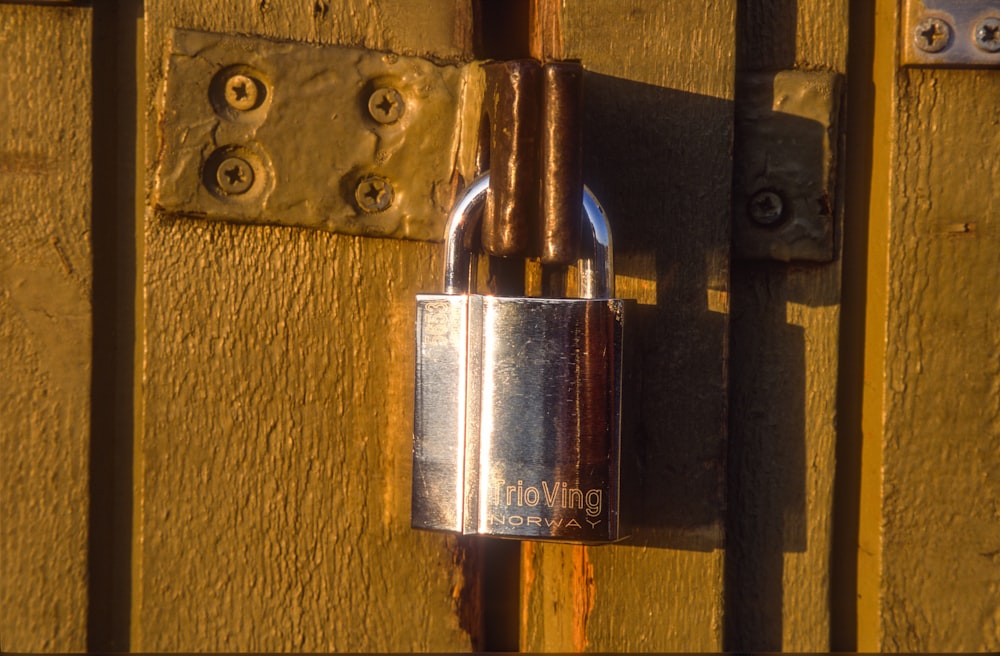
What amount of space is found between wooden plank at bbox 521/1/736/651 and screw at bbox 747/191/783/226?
26mm

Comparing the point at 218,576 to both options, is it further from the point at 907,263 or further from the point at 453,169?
the point at 907,263

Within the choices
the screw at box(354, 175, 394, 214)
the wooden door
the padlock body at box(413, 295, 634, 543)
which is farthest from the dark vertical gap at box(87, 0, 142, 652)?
the padlock body at box(413, 295, 634, 543)

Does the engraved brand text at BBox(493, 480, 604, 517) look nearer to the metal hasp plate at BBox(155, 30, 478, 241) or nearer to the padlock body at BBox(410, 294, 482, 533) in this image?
the padlock body at BBox(410, 294, 482, 533)

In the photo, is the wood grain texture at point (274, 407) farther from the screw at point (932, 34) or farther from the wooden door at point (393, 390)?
the screw at point (932, 34)

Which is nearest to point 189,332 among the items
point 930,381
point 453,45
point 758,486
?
point 453,45

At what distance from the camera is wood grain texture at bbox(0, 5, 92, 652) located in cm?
63

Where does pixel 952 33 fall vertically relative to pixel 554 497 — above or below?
above

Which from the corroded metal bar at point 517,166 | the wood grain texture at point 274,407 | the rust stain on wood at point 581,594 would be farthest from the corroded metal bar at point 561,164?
the rust stain on wood at point 581,594

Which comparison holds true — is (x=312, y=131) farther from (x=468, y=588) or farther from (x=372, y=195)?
(x=468, y=588)

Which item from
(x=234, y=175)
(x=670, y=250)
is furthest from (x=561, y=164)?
(x=234, y=175)

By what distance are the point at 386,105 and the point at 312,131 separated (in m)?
0.06

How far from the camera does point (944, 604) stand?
64 cm

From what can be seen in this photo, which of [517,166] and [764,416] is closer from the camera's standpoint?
[517,166]

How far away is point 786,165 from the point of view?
2.04 ft
